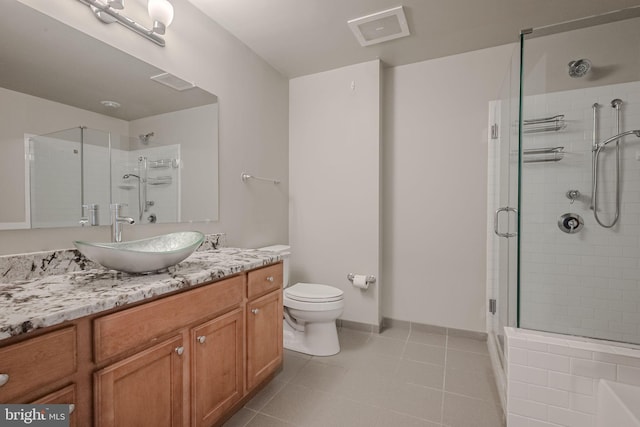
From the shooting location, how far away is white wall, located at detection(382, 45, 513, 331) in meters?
2.38

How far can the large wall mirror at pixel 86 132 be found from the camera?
1104 mm

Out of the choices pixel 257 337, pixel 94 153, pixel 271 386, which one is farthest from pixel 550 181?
pixel 94 153

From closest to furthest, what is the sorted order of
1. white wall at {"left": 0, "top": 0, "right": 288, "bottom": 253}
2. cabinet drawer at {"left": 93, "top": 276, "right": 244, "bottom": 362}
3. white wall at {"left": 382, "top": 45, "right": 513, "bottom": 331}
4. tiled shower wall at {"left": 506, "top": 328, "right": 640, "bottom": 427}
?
cabinet drawer at {"left": 93, "top": 276, "right": 244, "bottom": 362}
tiled shower wall at {"left": 506, "top": 328, "right": 640, "bottom": 427}
white wall at {"left": 0, "top": 0, "right": 288, "bottom": 253}
white wall at {"left": 382, "top": 45, "right": 513, "bottom": 331}

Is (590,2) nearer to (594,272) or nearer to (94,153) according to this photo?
(594,272)

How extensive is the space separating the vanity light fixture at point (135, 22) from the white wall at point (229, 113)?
0.11 feet

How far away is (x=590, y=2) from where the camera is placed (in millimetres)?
1805

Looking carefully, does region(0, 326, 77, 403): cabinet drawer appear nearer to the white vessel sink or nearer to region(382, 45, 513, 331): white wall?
the white vessel sink

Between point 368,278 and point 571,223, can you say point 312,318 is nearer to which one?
point 368,278

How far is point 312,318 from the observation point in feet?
6.87

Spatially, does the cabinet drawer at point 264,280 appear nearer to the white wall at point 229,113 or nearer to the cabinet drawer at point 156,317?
the cabinet drawer at point 156,317

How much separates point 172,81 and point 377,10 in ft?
4.52

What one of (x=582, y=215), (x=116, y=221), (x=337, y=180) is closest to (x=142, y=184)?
(x=116, y=221)

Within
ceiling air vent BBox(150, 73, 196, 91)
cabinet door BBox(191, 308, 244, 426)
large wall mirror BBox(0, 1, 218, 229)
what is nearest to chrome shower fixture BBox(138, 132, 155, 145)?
large wall mirror BBox(0, 1, 218, 229)

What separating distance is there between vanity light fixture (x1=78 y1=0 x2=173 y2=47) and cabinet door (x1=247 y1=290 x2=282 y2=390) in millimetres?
1534
